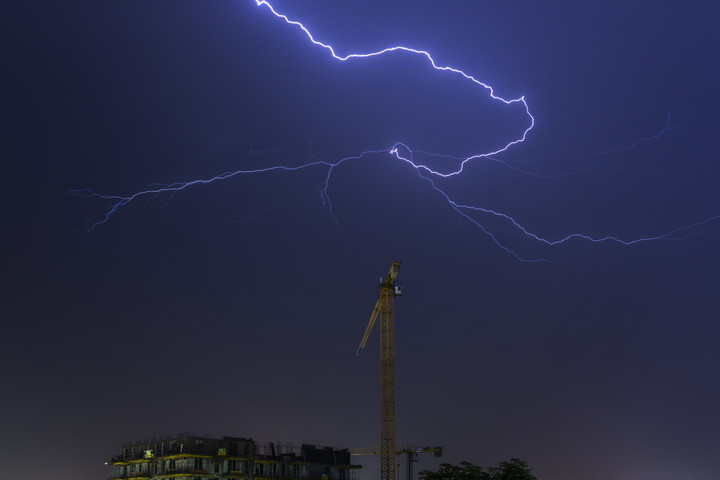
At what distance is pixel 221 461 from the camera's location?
239ft

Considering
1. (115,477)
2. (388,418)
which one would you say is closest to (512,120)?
(388,418)

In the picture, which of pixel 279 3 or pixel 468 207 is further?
pixel 468 207

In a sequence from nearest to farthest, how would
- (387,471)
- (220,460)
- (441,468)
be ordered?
(441,468) < (220,460) < (387,471)

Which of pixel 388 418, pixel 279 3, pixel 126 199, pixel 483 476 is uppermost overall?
pixel 279 3

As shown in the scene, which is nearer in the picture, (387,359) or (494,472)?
(494,472)

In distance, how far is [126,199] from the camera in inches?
3177

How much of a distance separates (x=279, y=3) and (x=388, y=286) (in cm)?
3425

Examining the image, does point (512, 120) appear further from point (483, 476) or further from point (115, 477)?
point (115, 477)

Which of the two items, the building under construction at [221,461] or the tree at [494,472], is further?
the building under construction at [221,461]

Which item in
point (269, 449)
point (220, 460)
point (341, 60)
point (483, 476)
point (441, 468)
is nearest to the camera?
point (483, 476)

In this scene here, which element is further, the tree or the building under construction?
the building under construction

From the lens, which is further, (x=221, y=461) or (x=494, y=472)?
(x=221, y=461)

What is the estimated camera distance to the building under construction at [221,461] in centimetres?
7169

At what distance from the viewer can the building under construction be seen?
71.7m
